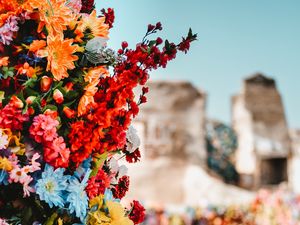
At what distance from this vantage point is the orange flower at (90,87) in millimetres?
1473

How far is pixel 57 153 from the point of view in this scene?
54.8 inches

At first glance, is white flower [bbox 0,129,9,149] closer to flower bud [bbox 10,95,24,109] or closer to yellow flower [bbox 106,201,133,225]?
flower bud [bbox 10,95,24,109]


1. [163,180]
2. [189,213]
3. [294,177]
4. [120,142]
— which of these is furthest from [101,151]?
[294,177]

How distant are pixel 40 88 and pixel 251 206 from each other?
313 inches

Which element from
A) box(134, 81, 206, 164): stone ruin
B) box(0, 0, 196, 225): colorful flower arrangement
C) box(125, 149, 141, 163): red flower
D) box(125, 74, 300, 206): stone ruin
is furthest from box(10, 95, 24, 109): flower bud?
box(134, 81, 206, 164): stone ruin

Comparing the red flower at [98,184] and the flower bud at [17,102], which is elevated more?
the flower bud at [17,102]

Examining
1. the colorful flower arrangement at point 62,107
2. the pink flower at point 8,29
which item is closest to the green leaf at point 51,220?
the colorful flower arrangement at point 62,107

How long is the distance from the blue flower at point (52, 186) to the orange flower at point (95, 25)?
45 centimetres

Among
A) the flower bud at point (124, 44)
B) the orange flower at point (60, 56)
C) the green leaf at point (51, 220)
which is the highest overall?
the flower bud at point (124, 44)

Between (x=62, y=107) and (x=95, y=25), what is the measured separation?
0.30 metres

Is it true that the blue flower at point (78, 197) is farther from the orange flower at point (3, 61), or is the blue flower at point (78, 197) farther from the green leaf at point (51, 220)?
the orange flower at point (3, 61)

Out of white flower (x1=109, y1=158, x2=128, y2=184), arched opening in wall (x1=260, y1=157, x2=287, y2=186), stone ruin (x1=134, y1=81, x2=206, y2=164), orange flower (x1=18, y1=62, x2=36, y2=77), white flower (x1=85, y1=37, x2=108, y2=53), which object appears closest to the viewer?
orange flower (x1=18, y1=62, x2=36, y2=77)

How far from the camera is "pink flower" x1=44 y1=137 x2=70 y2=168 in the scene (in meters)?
1.39

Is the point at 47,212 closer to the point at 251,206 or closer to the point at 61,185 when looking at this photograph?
the point at 61,185
